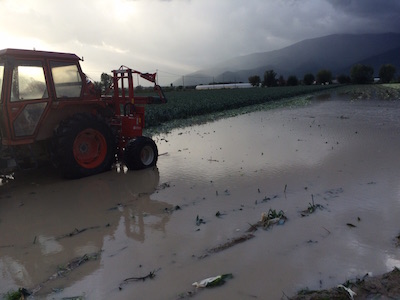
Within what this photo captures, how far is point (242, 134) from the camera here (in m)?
11.5

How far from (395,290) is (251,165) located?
460 centimetres

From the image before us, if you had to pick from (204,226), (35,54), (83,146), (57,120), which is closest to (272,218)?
(204,226)

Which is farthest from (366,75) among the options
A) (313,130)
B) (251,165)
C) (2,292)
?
(2,292)

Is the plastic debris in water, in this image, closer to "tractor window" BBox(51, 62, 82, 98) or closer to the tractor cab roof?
"tractor window" BBox(51, 62, 82, 98)

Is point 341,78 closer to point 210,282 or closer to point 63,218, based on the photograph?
point 63,218

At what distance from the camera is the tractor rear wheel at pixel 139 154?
715cm

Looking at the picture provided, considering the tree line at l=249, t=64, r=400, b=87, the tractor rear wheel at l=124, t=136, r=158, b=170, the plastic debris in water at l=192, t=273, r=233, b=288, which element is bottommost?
the plastic debris in water at l=192, t=273, r=233, b=288

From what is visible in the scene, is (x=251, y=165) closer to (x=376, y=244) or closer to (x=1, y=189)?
(x=376, y=244)

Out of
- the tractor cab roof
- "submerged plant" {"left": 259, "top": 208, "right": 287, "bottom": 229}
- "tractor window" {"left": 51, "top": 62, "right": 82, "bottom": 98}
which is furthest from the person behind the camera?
"tractor window" {"left": 51, "top": 62, "right": 82, "bottom": 98}

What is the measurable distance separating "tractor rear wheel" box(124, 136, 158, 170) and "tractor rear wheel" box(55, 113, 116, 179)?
337 millimetres

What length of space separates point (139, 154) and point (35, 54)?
274cm

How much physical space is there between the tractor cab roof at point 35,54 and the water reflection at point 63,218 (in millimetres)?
2401

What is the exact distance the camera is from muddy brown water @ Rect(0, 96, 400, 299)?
3145mm

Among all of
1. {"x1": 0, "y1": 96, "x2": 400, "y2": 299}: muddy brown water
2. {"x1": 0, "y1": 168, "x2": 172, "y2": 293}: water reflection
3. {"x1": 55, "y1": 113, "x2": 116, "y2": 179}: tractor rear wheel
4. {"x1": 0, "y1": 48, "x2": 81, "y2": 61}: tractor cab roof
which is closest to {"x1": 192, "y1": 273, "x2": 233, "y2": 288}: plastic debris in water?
{"x1": 0, "y1": 96, "x2": 400, "y2": 299}: muddy brown water
